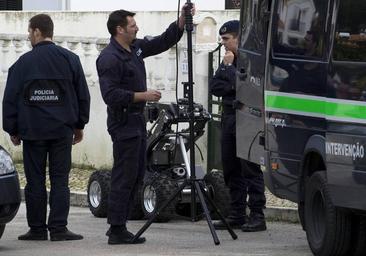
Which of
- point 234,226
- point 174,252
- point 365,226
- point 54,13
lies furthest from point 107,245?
point 54,13

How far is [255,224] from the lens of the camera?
36.7 feet

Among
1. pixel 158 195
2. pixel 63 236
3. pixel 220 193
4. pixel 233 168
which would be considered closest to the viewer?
pixel 63 236

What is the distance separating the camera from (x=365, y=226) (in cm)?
901

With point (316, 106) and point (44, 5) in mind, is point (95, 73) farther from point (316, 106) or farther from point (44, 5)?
point (44, 5)

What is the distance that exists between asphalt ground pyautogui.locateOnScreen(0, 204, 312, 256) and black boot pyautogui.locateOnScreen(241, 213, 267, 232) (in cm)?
7

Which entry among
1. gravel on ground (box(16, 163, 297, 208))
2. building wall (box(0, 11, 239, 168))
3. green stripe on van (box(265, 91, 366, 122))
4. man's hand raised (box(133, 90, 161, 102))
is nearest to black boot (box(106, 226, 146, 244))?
man's hand raised (box(133, 90, 161, 102))

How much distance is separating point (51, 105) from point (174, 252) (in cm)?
173

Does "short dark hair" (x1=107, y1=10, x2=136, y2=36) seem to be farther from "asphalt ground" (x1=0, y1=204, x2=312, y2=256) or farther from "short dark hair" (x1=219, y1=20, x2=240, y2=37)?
"asphalt ground" (x1=0, y1=204, x2=312, y2=256)

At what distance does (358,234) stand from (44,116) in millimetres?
3042

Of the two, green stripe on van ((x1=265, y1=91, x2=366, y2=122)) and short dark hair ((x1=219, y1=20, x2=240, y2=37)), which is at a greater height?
short dark hair ((x1=219, y1=20, x2=240, y2=37))

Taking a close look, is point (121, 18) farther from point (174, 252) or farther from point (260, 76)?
point (174, 252)

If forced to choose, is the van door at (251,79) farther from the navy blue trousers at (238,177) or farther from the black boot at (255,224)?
the black boot at (255,224)

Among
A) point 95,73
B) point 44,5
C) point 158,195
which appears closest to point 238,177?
point 158,195

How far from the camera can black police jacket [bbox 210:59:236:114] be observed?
11.2 metres
